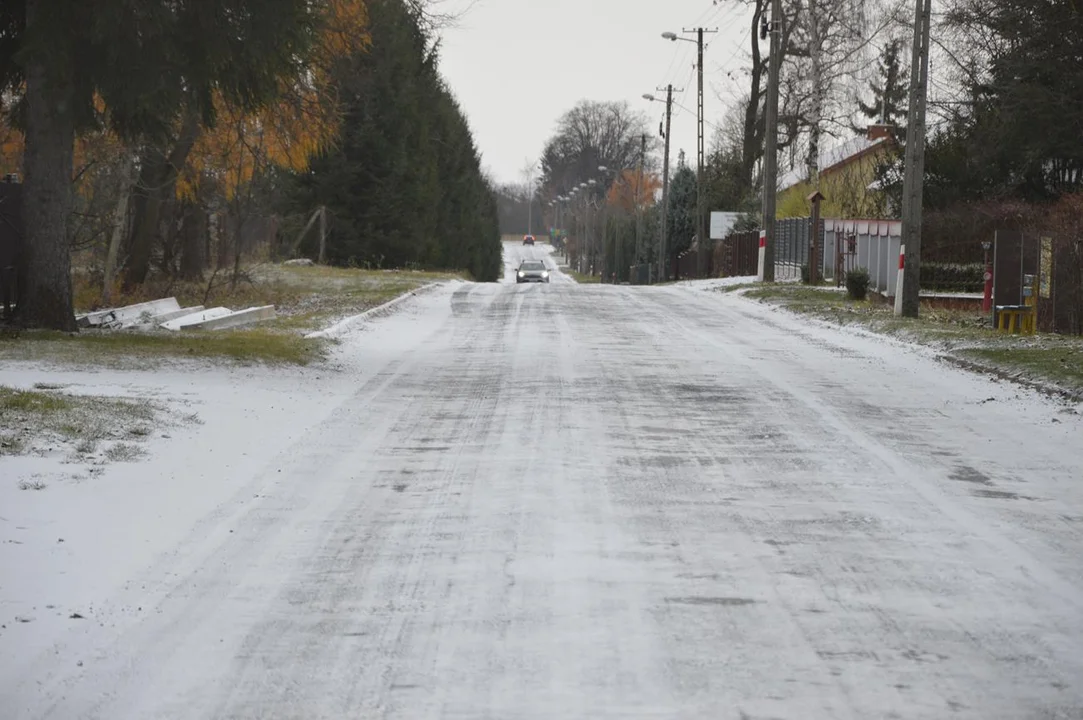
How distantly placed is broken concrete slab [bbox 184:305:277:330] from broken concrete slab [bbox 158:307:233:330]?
0.09 meters

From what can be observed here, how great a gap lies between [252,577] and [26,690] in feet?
5.71

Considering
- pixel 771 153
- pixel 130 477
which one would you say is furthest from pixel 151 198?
pixel 130 477

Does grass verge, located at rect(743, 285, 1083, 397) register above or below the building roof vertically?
below

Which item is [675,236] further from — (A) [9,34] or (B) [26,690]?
(B) [26,690]

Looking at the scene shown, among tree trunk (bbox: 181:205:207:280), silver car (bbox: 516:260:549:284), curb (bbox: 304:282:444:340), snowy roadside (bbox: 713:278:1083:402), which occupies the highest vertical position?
tree trunk (bbox: 181:205:207:280)

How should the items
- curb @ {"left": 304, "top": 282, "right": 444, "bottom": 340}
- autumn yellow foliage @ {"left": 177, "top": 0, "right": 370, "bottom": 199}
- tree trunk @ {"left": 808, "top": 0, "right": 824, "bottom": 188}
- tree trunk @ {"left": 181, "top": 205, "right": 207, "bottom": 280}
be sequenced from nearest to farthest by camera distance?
1. curb @ {"left": 304, "top": 282, "right": 444, "bottom": 340}
2. autumn yellow foliage @ {"left": 177, "top": 0, "right": 370, "bottom": 199}
3. tree trunk @ {"left": 181, "top": 205, "right": 207, "bottom": 280}
4. tree trunk @ {"left": 808, "top": 0, "right": 824, "bottom": 188}

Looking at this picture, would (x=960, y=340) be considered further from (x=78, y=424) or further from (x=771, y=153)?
(x=771, y=153)

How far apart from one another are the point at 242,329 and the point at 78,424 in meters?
11.0

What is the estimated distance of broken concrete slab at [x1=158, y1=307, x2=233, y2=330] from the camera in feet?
70.3

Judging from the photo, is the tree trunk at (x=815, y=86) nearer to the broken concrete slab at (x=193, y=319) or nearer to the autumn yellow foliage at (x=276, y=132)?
the autumn yellow foliage at (x=276, y=132)

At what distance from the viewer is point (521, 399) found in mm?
13617

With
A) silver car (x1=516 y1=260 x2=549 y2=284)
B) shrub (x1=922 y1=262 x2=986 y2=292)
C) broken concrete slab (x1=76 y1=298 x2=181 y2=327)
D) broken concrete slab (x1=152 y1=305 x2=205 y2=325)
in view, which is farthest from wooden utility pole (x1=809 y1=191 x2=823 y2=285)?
silver car (x1=516 y1=260 x2=549 y2=284)

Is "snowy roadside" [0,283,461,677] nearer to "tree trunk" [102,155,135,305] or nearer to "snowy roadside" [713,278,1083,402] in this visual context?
"snowy roadside" [713,278,1083,402]

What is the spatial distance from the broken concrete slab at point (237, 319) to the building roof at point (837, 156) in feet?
119
